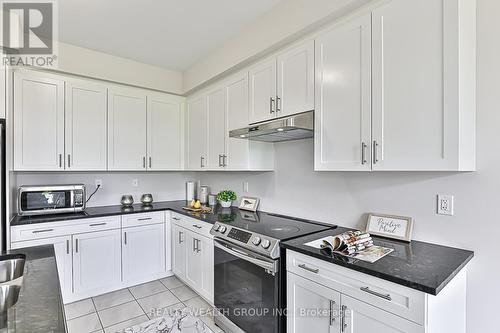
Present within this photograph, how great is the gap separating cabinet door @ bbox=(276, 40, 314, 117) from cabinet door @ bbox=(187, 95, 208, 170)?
4.33 ft

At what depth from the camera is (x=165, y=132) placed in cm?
358

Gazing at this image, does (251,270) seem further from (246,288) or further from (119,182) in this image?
(119,182)

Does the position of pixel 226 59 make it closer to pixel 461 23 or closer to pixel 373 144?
pixel 373 144

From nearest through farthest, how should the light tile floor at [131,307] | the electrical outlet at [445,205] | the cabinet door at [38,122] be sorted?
the electrical outlet at [445,205] → the light tile floor at [131,307] → the cabinet door at [38,122]

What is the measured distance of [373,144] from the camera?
1591 mm

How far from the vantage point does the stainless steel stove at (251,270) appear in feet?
5.68

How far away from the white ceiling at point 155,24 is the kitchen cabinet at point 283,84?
46 cm

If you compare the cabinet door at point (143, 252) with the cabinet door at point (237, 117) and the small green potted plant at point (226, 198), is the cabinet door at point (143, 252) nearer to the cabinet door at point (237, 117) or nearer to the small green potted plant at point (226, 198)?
the small green potted plant at point (226, 198)

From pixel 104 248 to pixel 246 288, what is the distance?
5.89 ft

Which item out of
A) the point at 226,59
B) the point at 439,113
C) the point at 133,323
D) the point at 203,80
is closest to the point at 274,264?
the point at 439,113

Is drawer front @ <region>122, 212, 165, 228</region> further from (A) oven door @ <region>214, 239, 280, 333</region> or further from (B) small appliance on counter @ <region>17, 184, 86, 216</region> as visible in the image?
(A) oven door @ <region>214, 239, 280, 333</region>

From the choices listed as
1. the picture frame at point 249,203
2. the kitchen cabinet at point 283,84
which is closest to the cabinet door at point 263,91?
the kitchen cabinet at point 283,84

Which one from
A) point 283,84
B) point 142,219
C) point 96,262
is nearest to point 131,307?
point 96,262

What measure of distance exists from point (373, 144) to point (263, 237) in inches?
37.6
